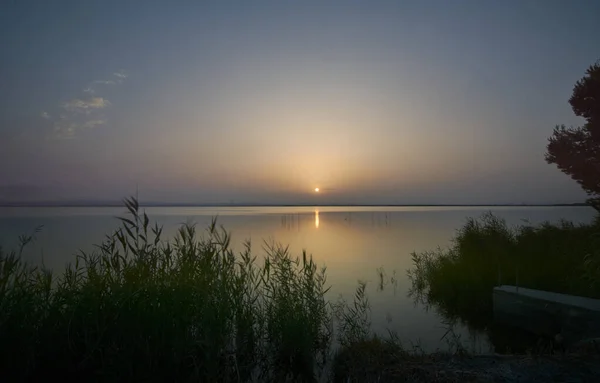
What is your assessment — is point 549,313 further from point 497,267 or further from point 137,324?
point 137,324

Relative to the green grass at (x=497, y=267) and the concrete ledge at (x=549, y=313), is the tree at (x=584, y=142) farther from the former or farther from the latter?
the concrete ledge at (x=549, y=313)

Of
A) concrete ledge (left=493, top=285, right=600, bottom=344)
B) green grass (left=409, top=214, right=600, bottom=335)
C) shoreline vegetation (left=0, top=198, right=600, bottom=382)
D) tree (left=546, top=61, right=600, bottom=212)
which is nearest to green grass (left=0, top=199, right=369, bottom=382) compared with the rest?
shoreline vegetation (left=0, top=198, right=600, bottom=382)

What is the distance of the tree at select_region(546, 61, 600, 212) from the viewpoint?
16.9 m

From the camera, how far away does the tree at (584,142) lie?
1694cm

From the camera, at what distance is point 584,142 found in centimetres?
1753

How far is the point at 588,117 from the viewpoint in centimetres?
1778

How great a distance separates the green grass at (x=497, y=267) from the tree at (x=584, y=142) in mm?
2352

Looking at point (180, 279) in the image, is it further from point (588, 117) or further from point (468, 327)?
point (588, 117)

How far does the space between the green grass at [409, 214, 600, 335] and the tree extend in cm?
235

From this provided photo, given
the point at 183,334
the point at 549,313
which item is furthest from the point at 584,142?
the point at 183,334

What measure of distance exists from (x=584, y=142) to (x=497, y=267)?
307 inches

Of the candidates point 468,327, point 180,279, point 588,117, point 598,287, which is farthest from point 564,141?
point 180,279

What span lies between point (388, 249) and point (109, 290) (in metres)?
26.3

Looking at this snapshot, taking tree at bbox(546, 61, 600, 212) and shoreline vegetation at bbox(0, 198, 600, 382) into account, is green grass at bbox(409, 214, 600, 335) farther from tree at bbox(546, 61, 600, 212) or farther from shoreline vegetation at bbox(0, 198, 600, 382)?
shoreline vegetation at bbox(0, 198, 600, 382)
